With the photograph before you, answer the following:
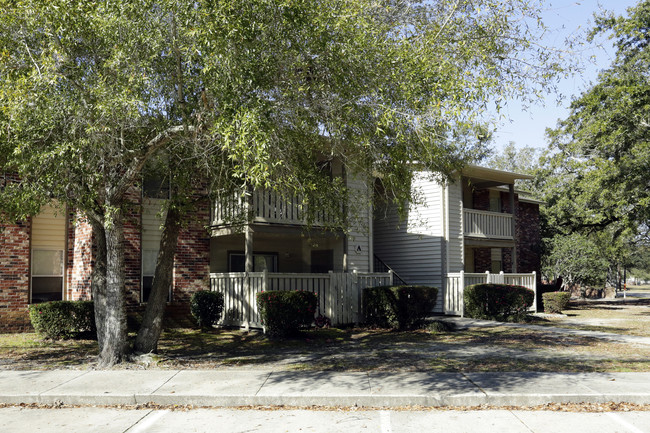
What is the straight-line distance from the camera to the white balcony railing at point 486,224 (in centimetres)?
2236

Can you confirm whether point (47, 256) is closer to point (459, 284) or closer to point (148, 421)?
point (148, 421)

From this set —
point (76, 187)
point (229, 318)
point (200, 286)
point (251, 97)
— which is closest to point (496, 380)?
point (251, 97)

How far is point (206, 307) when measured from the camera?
639 inches

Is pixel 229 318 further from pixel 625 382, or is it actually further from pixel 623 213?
pixel 623 213

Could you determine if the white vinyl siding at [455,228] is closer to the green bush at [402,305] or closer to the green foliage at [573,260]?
the green bush at [402,305]

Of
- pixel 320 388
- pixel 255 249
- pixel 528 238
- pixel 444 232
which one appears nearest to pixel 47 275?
pixel 255 249

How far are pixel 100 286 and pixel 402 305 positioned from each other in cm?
866

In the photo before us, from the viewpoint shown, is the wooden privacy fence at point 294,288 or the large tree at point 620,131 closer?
the wooden privacy fence at point 294,288

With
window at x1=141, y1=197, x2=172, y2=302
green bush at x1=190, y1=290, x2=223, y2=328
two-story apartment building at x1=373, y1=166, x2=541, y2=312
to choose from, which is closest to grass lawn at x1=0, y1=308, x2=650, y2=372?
green bush at x1=190, y1=290, x2=223, y2=328

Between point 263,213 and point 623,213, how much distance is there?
16.0m

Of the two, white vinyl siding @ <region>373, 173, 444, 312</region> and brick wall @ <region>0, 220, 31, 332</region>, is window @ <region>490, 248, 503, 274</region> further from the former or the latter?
brick wall @ <region>0, 220, 31, 332</region>

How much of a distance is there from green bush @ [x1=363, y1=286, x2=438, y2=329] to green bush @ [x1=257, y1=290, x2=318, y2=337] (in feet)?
9.53

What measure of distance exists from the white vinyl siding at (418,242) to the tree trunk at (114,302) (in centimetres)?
1228

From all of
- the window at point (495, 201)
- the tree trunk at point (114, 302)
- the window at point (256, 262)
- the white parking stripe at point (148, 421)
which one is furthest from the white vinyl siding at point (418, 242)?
the white parking stripe at point (148, 421)
